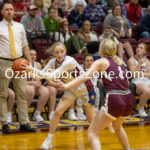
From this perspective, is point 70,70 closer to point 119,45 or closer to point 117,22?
point 119,45

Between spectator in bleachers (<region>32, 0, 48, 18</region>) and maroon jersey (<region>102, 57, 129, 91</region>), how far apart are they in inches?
262

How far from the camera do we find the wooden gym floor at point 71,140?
20.1 ft

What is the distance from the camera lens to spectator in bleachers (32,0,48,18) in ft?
37.5

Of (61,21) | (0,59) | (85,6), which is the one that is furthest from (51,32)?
(0,59)

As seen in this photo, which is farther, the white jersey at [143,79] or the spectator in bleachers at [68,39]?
the spectator in bleachers at [68,39]

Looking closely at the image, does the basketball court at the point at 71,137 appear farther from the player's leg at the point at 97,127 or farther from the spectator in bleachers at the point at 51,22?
the spectator in bleachers at the point at 51,22

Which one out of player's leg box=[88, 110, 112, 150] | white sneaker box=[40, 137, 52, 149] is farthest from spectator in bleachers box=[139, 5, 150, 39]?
player's leg box=[88, 110, 112, 150]

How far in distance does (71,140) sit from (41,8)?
5.88 m

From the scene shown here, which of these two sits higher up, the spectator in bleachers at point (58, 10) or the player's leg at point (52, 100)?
the spectator in bleachers at point (58, 10)

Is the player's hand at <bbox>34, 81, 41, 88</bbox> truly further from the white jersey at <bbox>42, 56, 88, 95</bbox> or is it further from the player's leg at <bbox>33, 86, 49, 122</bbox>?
the white jersey at <bbox>42, 56, 88, 95</bbox>

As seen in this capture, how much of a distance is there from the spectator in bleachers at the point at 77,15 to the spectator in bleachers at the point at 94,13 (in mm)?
169

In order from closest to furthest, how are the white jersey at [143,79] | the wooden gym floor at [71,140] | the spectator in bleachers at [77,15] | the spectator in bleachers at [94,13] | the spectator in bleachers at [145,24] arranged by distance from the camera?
the wooden gym floor at [71,140] → the white jersey at [143,79] → the spectator in bleachers at [145,24] → the spectator in bleachers at [77,15] → the spectator in bleachers at [94,13]

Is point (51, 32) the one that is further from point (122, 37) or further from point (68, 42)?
point (122, 37)

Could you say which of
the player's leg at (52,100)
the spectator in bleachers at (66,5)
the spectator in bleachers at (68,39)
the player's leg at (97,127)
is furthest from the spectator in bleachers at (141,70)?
the player's leg at (97,127)
